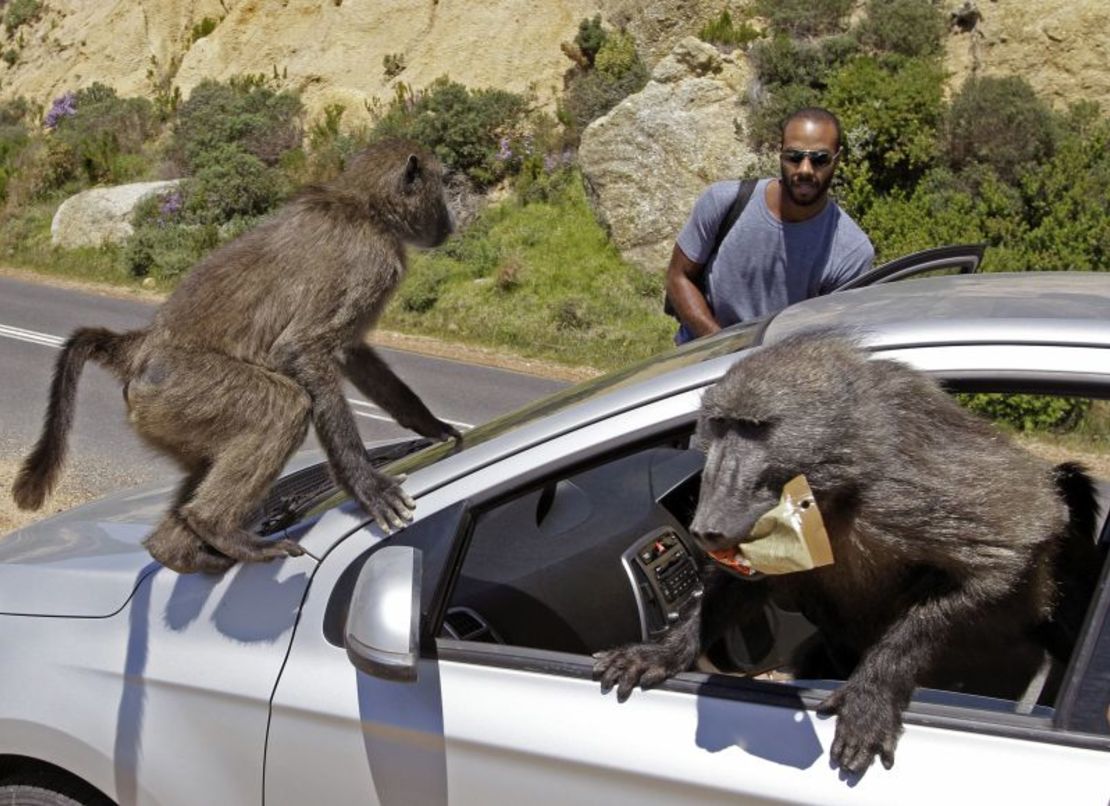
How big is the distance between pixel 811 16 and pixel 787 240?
15.3 meters

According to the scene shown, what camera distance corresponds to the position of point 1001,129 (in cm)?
1534

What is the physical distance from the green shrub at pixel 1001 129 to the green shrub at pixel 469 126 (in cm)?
772

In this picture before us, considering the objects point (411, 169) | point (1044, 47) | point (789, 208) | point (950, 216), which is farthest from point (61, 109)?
point (789, 208)

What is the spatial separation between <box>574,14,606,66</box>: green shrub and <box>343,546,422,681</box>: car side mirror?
801 inches

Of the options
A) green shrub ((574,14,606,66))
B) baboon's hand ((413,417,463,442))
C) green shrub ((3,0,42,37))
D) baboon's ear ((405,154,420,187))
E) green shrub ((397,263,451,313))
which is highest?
green shrub ((3,0,42,37))

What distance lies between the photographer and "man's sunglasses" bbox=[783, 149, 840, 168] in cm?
455

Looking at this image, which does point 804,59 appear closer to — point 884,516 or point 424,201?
point 424,201

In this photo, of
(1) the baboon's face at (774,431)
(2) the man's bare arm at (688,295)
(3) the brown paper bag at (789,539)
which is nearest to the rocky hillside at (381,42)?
(2) the man's bare arm at (688,295)

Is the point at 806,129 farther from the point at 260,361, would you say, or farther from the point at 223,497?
the point at 223,497

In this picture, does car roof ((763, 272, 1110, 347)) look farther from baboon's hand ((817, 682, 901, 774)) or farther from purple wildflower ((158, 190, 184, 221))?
purple wildflower ((158, 190, 184, 221))

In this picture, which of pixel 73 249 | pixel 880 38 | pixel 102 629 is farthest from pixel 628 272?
pixel 102 629

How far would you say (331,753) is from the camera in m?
2.52

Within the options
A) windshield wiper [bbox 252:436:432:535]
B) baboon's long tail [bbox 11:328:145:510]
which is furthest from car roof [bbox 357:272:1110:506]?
baboon's long tail [bbox 11:328:145:510]

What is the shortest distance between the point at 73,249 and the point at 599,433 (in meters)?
20.3
